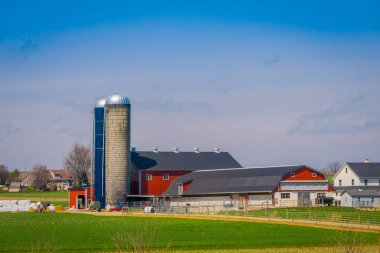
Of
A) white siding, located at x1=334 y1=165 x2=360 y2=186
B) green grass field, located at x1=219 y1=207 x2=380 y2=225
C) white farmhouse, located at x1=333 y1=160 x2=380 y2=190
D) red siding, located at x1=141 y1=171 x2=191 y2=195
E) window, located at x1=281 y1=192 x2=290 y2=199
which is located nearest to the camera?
green grass field, located at x1=219 y1=207 x2=380 y2=225

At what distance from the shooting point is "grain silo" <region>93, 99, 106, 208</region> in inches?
3199

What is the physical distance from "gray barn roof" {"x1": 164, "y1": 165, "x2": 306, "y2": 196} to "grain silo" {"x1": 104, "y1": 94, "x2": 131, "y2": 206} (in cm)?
495

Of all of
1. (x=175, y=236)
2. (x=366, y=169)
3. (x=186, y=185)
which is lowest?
(x=175, y=236)

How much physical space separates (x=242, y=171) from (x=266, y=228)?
32.2m

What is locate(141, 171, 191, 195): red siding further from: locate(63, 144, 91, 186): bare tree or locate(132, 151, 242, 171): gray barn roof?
locate(63, 144, 91, 186): bare tree

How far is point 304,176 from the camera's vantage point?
70.7m

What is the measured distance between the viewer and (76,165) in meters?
147

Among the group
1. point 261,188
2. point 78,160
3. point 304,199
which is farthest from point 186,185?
point 78,160

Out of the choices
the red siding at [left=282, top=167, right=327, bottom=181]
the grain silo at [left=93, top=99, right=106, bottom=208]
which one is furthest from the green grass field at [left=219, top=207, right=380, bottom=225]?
the grain silo at [left=93, top=99, right=106, bottom=208]

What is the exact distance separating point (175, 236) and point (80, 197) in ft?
150

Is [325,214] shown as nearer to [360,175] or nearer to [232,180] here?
[232,180]

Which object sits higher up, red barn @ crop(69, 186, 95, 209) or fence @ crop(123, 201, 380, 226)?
red barn @ crop(69, 186, 95, 209)

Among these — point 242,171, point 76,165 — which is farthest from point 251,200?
point 76,165

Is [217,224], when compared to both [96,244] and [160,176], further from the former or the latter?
[160,176]
